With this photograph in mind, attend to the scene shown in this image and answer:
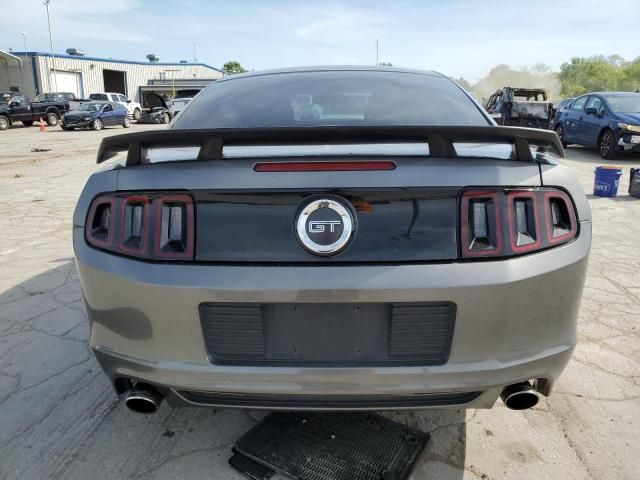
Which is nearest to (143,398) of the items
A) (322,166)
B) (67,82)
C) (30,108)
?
(322,166)

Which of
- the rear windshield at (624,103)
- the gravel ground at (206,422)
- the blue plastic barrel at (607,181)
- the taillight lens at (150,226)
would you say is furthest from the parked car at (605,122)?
the taillight lens at (150,226)

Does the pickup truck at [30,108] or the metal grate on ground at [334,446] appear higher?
the pickup truck at [30,108]

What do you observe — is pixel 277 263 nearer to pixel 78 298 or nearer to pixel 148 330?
pixel 148 330

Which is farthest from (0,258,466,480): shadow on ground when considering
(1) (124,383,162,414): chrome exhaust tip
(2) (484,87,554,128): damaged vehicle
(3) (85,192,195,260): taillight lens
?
(2) (484,87,554,128): damaged vehicle

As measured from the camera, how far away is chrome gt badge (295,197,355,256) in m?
1.50

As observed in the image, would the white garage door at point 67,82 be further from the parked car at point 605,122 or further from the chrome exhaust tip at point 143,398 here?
the chrome exhaust tip at point 143,398

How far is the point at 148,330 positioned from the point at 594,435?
1.91m

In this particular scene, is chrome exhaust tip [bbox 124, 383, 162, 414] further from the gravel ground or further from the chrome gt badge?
the chrome gt badge

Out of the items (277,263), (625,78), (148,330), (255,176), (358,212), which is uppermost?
(625,78)

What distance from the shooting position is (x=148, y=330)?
5.24 ft

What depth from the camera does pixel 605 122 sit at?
37.7 ft

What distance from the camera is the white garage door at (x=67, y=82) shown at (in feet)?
137

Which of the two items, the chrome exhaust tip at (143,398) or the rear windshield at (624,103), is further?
the rear windshield at (624,103)

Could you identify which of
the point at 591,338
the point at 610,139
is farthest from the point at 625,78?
the point at 591,338
